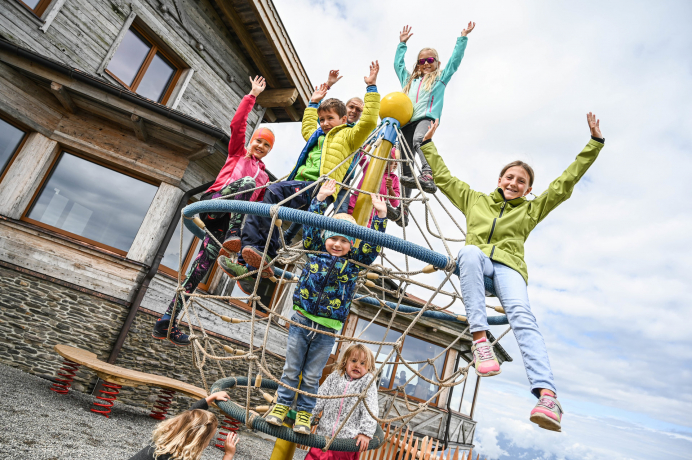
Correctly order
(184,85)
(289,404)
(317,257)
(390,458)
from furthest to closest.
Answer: (184,85) < (390,458) < (317,257) < (289,404)

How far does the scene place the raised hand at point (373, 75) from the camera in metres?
3.07

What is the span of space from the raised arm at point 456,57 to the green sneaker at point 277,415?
371 centimetres

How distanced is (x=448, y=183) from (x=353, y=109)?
4.42 ft

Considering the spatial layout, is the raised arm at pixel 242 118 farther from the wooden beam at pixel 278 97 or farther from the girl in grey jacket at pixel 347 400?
the wooden beam at pixel 278 97

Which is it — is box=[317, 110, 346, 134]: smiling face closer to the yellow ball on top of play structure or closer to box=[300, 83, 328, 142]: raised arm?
box=[300, 83, 328, 142]: raised arm

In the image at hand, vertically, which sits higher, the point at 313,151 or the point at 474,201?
the point at 313,151

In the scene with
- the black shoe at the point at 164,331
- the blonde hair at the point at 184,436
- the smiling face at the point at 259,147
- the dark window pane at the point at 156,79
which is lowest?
the blonde hair at the point at 184,436

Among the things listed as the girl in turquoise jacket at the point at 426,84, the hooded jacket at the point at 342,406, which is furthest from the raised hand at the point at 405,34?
the hooded jacket at the point at 342,406

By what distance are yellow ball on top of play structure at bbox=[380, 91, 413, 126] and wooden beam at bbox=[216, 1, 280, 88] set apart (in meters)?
6.55

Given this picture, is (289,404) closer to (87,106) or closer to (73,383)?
(73,383)

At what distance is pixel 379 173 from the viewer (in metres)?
2.94

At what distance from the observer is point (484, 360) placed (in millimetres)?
1965

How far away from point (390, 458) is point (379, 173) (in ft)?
16.7

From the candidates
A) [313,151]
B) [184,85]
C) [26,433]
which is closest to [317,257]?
[313,151]
